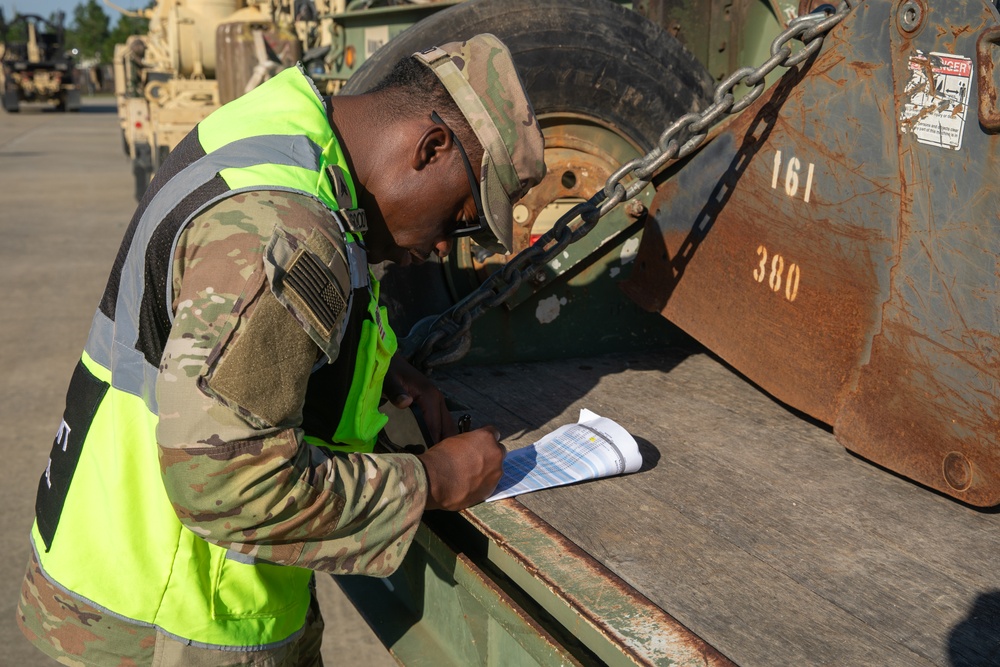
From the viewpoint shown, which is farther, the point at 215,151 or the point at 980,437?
the point at 980,437

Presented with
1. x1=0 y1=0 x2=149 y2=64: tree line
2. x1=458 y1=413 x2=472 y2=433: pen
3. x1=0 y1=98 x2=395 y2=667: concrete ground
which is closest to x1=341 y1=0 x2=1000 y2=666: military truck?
x1=458 y1=413 x2=472 y2=433: pen

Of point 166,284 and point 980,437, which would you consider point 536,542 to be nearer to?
point 166,284

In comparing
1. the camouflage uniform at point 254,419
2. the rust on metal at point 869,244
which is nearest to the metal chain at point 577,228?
the rust on metal at point 869,244

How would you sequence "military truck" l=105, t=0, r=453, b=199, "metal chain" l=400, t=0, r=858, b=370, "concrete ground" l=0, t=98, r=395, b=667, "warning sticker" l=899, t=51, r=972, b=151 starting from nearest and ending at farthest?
1. "warning sticker" l=899, t=51, r=972, b=151
2. "metal chain" l=400, t=0, r=858, b=370
3. "concrete ground" l=0, t=98, r=395, b=667
4. "military truck" l=105, t=0, r=453, b=199

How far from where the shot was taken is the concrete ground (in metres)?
3.32

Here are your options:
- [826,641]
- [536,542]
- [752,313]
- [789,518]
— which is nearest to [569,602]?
[536,542]

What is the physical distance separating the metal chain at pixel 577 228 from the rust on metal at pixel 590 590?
57cm

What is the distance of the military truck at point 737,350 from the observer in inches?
59.1

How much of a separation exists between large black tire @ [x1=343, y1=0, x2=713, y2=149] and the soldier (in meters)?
0.79

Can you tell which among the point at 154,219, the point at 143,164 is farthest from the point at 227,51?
the point at 154,219

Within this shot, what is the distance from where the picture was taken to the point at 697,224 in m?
2.39

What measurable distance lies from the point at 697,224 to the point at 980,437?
0.87m

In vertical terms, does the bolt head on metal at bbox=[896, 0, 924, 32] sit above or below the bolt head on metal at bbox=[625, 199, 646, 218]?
above

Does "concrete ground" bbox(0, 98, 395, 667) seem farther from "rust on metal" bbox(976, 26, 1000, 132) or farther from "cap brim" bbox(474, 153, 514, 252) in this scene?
"rust on metal" bbox(976, 26, 1000, 132)
